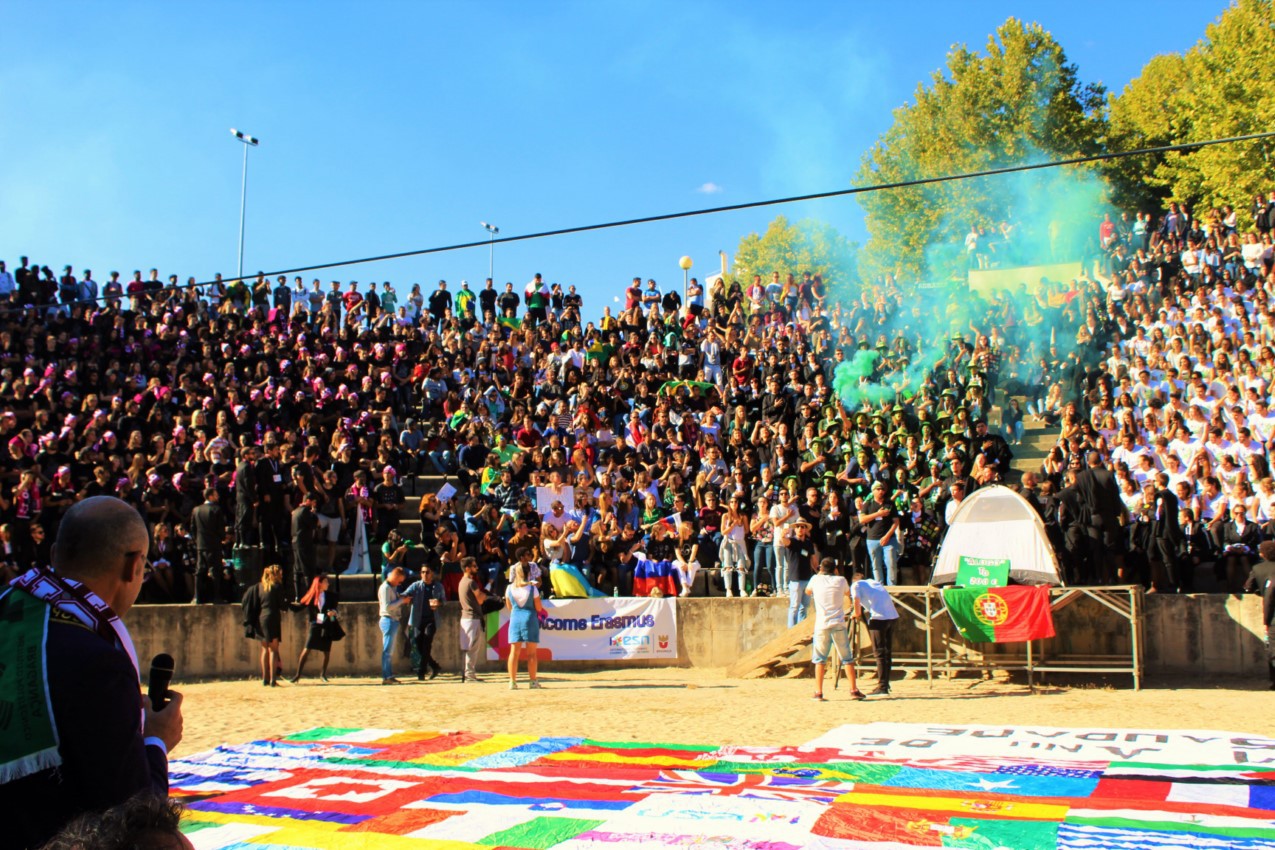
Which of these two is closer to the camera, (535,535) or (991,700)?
(991,700)

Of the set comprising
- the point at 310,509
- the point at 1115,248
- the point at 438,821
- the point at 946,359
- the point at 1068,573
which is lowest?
the point at 438,821

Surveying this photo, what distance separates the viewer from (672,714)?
13.3 meters

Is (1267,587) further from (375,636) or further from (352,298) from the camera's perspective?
(352,298)

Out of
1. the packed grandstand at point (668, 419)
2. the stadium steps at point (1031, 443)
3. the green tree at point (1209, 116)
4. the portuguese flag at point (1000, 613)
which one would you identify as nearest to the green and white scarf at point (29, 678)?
the portuguese flag at point (1000, 613)

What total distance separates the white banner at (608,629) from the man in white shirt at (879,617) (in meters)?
4.04

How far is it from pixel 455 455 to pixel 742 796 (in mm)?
15363

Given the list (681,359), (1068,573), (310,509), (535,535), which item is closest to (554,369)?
(681,359)

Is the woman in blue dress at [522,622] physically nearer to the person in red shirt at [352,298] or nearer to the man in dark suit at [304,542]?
the man in dark suit at [304,542]

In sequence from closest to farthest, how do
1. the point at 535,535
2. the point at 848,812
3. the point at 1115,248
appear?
the point at 848,812
the point at 535,535
the point at 1115,248

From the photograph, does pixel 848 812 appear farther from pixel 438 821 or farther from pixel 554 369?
pixel 554 369

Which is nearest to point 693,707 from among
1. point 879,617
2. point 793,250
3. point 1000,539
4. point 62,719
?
point 879,617

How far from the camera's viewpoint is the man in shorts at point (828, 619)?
1434cm

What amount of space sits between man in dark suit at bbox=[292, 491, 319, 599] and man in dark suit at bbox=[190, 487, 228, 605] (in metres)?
1.26

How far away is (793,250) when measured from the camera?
71375mm
